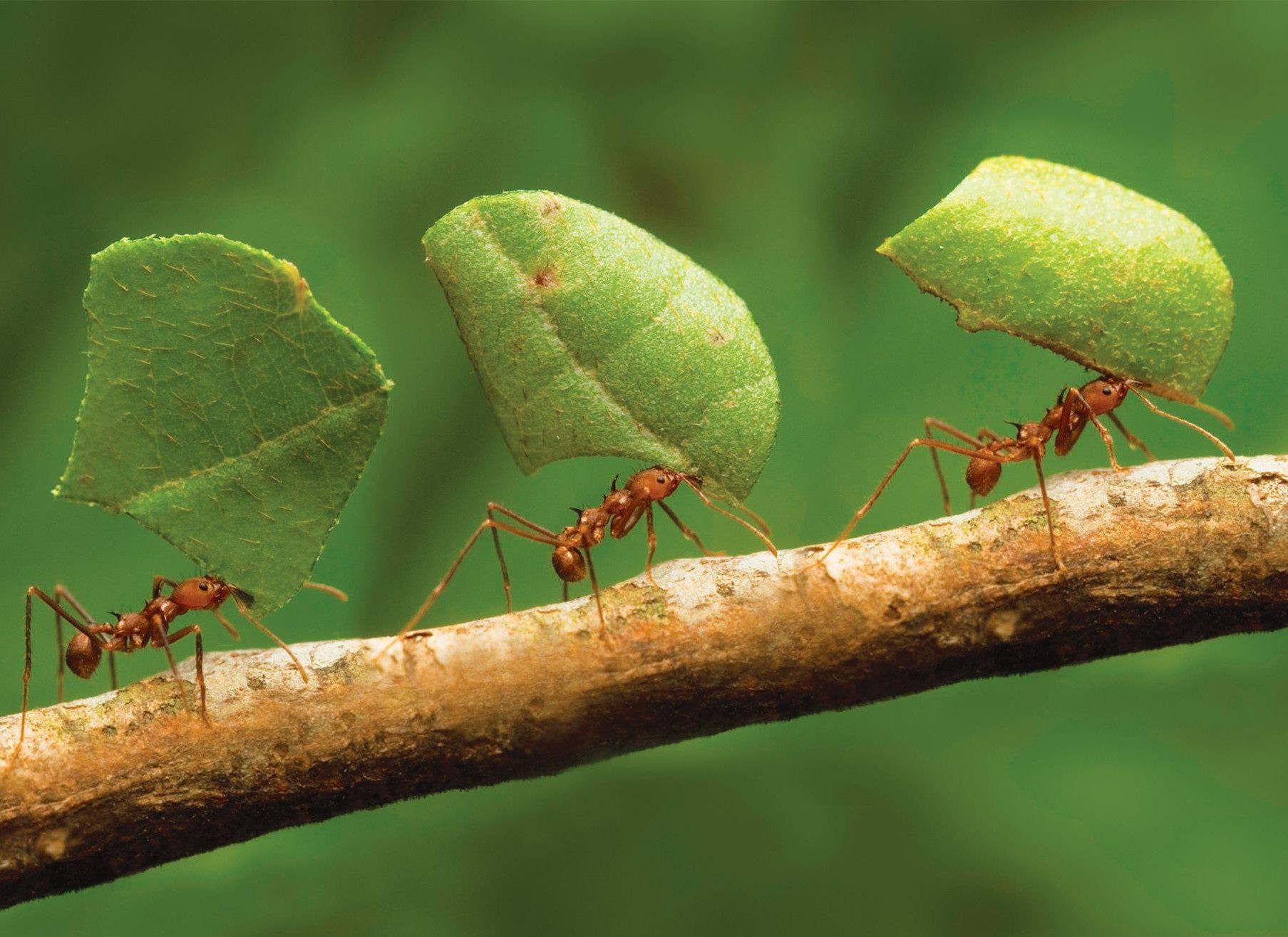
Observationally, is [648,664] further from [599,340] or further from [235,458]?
[235,458]

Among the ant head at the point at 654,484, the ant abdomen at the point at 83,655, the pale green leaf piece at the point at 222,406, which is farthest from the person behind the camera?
the ant abdomen at the point at 83,655

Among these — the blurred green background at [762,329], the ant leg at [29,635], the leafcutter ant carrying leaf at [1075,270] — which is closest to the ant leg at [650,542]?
the leafcutter ant carrying leaf at [1075,270]

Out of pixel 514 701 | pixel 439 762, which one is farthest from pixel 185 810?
pixel 514 701

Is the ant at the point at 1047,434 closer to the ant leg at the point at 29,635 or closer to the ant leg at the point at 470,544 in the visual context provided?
the ant leg at the point at 470,544

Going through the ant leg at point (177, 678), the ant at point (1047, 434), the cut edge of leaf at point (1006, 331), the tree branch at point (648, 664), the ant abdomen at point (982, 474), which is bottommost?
the tree branch at point (648, 664)

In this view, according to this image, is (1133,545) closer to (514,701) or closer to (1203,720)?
(514,701)

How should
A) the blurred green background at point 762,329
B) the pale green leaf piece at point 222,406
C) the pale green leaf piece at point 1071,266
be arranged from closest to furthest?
1. the pale green leaf piece at point 222,406
2. the pale green leaf piece at point 1071,266
3. the blurred green background at point 762,329

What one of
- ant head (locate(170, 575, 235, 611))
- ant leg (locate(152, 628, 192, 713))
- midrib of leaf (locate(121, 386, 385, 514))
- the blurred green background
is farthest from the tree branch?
the blurred green background
